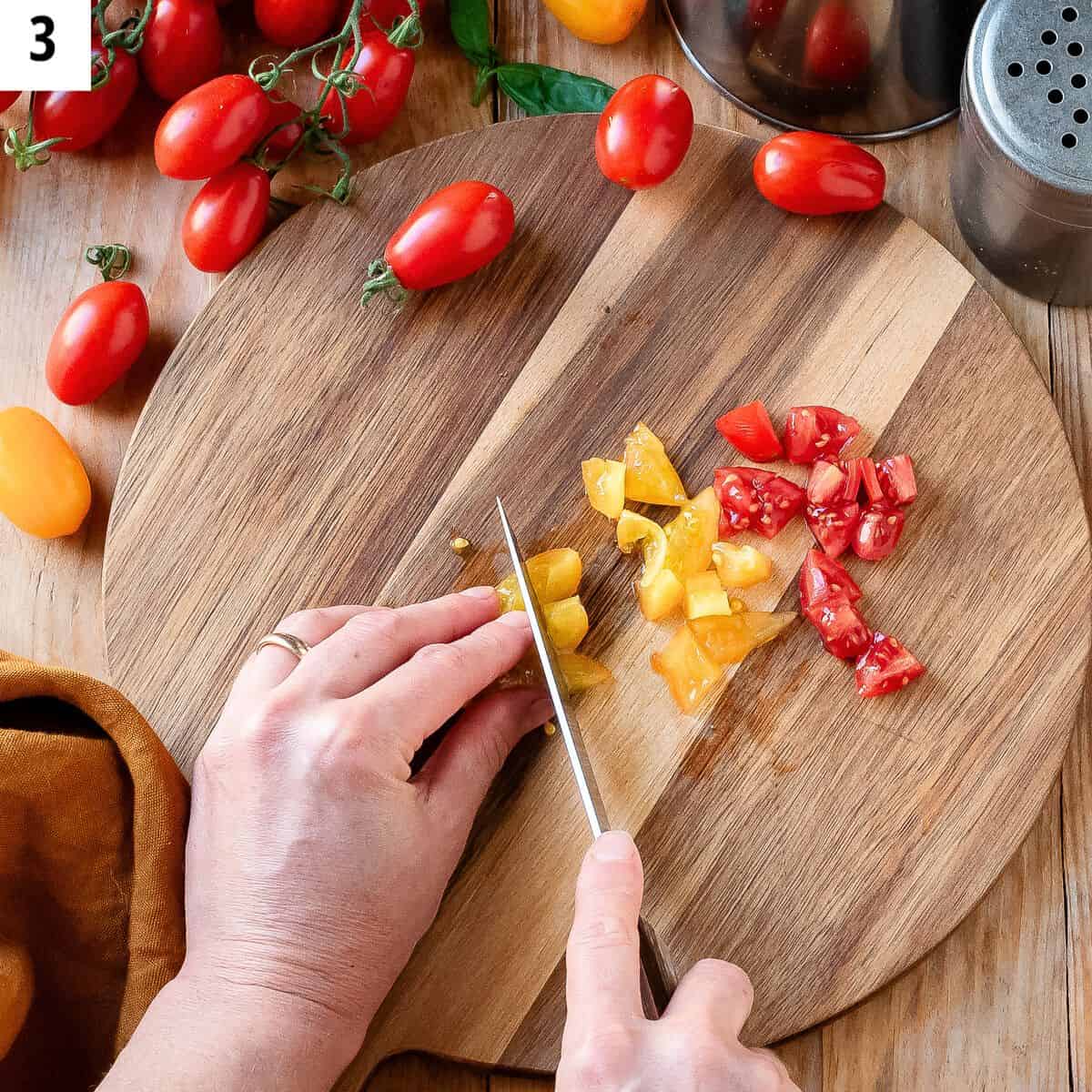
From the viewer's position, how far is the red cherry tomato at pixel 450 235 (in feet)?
5.65

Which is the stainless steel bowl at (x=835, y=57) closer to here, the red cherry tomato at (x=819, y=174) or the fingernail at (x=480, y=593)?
the red cherry tomato at (x=819, y=174)

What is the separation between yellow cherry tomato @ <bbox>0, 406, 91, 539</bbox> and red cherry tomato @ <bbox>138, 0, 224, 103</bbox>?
60cm

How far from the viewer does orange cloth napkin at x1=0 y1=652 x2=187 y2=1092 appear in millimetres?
1543

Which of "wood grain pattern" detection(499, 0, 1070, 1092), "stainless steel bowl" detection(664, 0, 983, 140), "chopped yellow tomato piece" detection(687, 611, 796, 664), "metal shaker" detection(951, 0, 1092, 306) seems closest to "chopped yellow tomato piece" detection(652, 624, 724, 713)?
"chopped yellow tomato piece" detection(687, 611, 796, 664)

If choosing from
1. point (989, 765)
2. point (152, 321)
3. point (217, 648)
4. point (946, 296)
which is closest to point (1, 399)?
point (152, 321)

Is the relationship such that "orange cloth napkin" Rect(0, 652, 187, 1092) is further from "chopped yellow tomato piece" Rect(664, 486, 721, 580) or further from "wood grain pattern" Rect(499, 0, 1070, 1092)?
"wood grain pattern" Rect(499, 0, 1070, 1092)

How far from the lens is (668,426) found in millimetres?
1769

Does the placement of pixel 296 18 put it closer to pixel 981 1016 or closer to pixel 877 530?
pixel 877 530

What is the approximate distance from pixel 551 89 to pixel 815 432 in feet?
2.47

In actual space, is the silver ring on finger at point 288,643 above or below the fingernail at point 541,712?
above

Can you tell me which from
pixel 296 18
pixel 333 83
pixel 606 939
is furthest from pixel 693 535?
pixel 296 18

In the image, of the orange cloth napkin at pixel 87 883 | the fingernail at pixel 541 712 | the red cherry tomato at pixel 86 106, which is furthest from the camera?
the red cherry tomato at pixel 86 106

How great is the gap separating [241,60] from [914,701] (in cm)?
156

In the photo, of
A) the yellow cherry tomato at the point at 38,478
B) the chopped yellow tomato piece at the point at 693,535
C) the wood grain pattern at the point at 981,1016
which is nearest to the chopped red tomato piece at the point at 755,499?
the chopped yellow tomato piece at the point at 693,535
